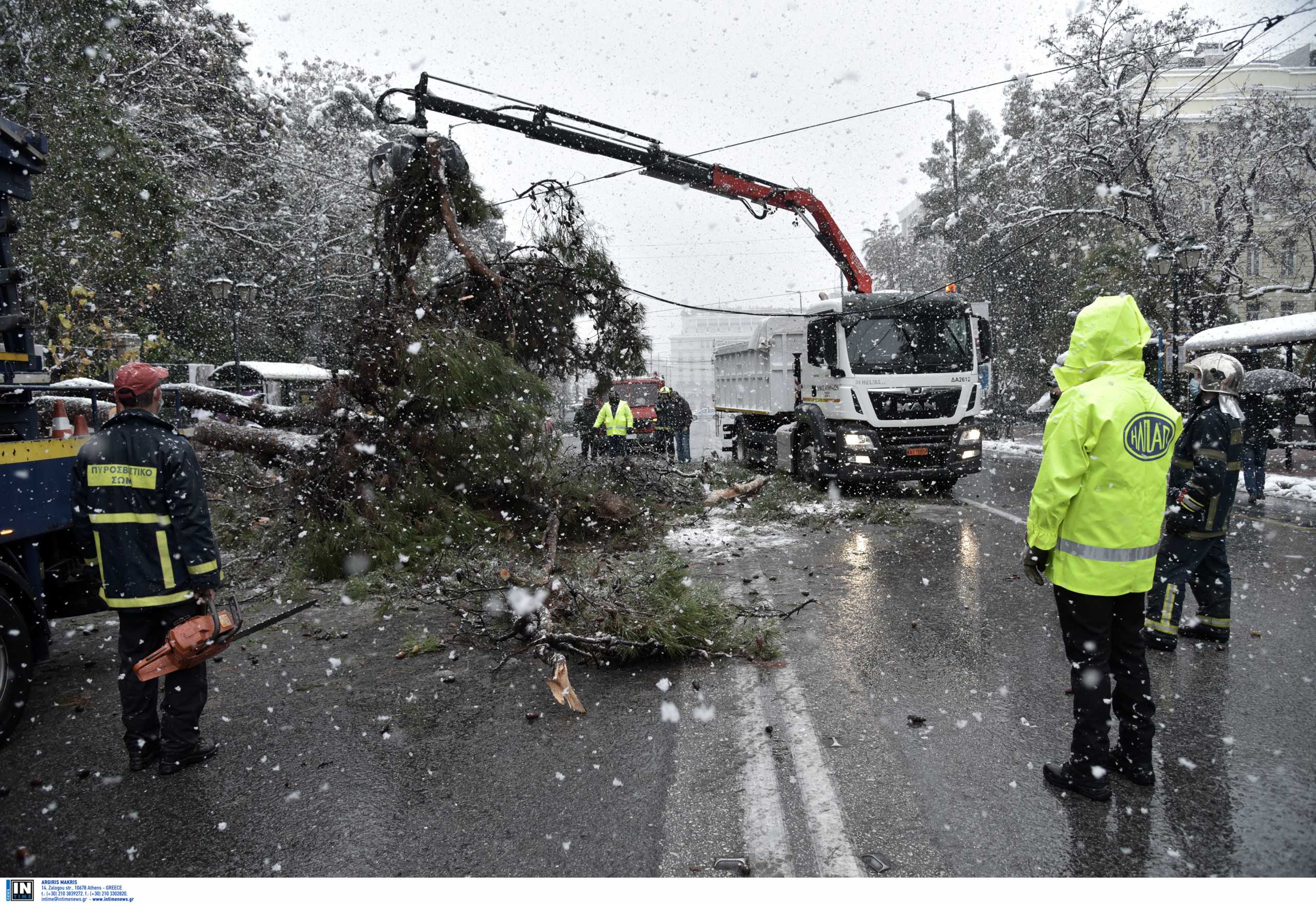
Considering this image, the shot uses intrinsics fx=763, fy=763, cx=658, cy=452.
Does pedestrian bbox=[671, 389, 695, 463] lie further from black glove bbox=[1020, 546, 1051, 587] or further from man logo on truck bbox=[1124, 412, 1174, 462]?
man logo on truck bbox=[1124, 412, 1174, 462]

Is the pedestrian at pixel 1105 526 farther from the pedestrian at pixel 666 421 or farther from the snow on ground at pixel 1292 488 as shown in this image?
the pedestrian at pixel 666 421

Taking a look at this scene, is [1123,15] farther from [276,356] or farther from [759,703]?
[276,356]

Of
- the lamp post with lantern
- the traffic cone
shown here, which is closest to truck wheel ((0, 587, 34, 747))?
the traffic cone

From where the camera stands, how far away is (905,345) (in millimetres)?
11695

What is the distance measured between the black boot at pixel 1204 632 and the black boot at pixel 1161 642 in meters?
0.32

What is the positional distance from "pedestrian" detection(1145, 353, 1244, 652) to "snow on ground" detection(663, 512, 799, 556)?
14.1 feet

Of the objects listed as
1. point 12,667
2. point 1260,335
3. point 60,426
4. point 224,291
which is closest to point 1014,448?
point 1260,335

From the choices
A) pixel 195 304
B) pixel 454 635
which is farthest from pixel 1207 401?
pixel 195 304

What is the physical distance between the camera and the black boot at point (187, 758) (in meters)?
3.56

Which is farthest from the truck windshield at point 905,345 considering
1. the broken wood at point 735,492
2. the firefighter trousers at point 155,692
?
the firefighter trousers at point 155,692

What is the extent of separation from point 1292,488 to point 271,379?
24.7 m

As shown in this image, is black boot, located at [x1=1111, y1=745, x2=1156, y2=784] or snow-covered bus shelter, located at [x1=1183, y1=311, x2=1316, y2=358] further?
snow-covered bus shelter, located at [x1=1183, y1=311, x2=1316, y2=358]

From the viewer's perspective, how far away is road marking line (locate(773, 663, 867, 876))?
2.74 meters

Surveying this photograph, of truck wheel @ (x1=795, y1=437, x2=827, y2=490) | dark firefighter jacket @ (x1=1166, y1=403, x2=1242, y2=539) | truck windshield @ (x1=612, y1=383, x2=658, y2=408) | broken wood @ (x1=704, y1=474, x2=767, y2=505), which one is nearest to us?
dark firefighter jacket @ (x1=1166, y1=403, x2=1242, y2=539)
